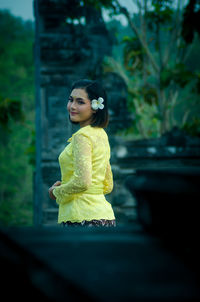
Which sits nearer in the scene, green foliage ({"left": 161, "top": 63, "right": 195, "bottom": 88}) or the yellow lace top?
the yellow lace top

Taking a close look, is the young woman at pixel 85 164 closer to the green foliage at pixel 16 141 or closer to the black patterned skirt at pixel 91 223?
the black patterned skirt at pixel 91 223

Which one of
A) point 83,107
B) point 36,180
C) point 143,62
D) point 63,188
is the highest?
point 143,62

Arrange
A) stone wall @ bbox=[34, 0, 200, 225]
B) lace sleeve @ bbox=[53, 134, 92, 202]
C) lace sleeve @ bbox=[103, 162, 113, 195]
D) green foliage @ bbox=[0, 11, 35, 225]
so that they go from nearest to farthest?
lace sleeve @ bbox=[53, 134, 92, 202] → lace sleeve @ bbox=[103, 162, 113, 195] → stone wall @ bbox=[34, 0, 200, 225] → green foliage @ bbox=[0, 11, 35, 225]

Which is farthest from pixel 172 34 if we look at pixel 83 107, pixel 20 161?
pixel 20 161

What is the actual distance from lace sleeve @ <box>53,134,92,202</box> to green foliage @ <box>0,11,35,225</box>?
22.9m

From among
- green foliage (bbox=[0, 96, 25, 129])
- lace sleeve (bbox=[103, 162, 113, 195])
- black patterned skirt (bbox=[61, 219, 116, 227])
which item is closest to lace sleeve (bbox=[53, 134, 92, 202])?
black patterned skirt (bbox=[61, 219, 116, 227])

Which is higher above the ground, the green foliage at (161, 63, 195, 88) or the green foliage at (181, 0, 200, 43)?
the green foliage at (181, 0, 200, 43)

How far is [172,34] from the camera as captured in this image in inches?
499

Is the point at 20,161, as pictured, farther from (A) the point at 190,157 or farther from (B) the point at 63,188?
(B) the point at 63,188

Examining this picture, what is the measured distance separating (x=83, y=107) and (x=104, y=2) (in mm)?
8194

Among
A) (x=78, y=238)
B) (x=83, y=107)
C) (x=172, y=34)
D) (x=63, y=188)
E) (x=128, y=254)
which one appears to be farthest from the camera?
(x=172, y=34)

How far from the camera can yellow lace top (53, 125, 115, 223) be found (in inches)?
88.5

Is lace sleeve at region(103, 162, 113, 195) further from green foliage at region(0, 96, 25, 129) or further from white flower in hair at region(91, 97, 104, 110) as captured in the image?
green foliage at region(0, 96, 25, 129)

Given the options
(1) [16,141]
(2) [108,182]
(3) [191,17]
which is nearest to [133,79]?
(3) [191,17]
